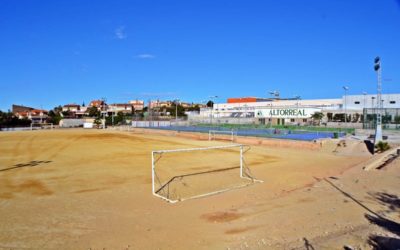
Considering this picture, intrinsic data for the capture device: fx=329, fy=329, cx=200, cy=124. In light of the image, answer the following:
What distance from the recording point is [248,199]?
10.7m

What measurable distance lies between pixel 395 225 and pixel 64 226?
784 cm

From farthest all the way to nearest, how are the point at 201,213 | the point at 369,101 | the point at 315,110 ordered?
the point at 369,101 < the point at 315,110 < the point at 201,213

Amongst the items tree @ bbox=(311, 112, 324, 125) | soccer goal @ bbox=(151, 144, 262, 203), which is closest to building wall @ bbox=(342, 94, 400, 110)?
tree @ bbox=(311, 112, 324, 125)

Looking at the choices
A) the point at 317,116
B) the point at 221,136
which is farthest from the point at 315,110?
the point at 221,136

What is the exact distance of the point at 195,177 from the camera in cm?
1477

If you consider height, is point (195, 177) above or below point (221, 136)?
below

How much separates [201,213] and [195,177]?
565 centimetres

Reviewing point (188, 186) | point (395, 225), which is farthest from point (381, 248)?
point (188, 186)

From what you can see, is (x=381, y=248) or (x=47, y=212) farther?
(x=47, y=212)

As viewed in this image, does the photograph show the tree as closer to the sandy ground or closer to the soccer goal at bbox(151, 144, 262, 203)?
the soccer goal at bbox(151, 144, 262, 203)

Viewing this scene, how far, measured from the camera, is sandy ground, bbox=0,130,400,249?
22.5 ft

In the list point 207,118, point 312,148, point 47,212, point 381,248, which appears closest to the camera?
point 381,248

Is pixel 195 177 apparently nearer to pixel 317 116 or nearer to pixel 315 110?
pixel 315 110

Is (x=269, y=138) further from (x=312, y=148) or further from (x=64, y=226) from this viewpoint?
(x=64, y=226)
